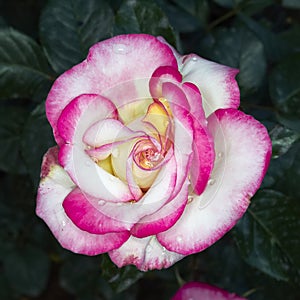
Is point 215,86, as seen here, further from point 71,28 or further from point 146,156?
point 71,28

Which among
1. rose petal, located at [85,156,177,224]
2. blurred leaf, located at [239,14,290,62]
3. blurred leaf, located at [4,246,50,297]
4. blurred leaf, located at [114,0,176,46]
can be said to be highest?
blurred leaf, located at [114,0,176,46]

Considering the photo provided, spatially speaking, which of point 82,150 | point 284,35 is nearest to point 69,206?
point 82,150

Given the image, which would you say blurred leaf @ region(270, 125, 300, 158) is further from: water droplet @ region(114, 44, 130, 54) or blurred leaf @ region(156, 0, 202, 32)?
blurred leaf @ region(156, 0, 202, 32)

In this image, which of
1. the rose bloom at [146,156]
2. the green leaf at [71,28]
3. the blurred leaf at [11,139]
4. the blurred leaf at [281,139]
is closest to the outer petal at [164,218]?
the rose bloom at [146,156]

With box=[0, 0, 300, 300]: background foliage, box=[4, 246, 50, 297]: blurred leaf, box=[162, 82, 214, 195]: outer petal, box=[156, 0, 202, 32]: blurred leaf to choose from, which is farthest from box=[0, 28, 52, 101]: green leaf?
box=[4, 246, 50, 297]: blurred leaf

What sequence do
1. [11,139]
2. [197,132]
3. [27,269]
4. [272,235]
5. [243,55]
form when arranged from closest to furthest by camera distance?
[197,132], [272,235], [243,55], [11,139], [27,269]

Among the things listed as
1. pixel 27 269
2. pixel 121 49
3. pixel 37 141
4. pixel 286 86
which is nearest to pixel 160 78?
pixel 121 49

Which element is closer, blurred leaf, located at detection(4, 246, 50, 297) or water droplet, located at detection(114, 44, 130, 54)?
water droplet, located at detection(114, 44, 130, 54)
